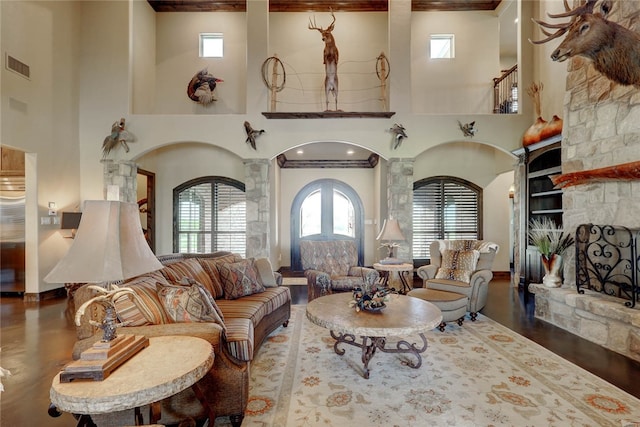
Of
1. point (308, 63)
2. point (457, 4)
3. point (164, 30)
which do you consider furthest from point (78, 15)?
point (457, 4)

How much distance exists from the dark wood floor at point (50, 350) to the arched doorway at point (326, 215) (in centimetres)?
295

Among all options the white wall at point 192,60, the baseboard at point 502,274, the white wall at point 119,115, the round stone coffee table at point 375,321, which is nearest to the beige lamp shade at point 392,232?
the white wall at point 119,115

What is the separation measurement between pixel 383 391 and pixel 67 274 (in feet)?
7.07

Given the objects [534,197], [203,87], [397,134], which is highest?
[203,87]

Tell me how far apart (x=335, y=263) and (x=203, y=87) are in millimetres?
4858

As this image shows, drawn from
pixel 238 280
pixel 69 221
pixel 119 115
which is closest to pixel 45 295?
pixel 69 221

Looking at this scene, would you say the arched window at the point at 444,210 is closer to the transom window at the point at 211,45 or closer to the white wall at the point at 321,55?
the white wall at the point at 321,55

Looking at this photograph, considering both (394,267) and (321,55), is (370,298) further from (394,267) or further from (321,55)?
(321,55)

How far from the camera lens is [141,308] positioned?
2.00 metres

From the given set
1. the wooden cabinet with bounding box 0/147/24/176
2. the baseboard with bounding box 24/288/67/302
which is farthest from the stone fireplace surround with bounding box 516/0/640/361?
the wooden cabinet with bounding box 0/147/24/176

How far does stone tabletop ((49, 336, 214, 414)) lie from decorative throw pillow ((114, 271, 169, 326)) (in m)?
0.37

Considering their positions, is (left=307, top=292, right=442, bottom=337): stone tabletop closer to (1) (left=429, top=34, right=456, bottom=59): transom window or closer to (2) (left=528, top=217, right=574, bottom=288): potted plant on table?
(2) (left=528, top=217, right=574, bottom=288): potted plant on table

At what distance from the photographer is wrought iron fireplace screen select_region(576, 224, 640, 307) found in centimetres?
313

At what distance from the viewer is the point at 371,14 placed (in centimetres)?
690
